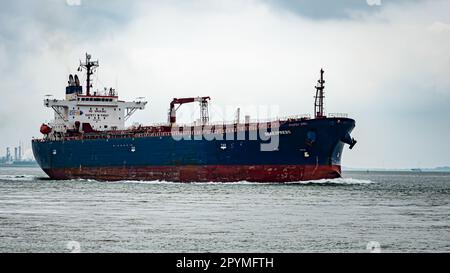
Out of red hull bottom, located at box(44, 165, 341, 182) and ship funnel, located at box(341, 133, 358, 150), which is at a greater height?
ship funnel, located at box(341, 133, 358, 150)

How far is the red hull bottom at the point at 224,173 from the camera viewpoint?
146 feet

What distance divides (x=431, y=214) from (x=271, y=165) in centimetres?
1663

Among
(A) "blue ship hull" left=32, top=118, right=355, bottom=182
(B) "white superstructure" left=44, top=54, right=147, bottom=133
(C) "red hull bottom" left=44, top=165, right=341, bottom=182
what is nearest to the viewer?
(A) "blue ship hull" left=32, top=118, right=355, bottom=182

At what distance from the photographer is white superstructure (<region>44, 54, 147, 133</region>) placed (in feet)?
200

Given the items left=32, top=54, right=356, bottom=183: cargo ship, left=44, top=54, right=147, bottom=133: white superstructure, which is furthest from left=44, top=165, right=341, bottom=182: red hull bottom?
left=44, top=54, right=147, bottom=133: white superstructure

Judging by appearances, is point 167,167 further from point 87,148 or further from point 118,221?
point 118,221

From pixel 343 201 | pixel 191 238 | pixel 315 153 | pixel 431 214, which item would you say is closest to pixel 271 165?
pixel 315 153

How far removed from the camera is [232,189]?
42062 millimetres

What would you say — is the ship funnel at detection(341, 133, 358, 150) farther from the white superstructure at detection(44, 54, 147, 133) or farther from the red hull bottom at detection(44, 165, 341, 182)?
the white superstructure at detection(44, 54, 147, 133)

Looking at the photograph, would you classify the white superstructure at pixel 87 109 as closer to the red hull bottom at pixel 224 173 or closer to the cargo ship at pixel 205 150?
the cargo ship at pixel 205 150

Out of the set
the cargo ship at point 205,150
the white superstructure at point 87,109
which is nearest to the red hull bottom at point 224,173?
the cargo ship at point 205,150

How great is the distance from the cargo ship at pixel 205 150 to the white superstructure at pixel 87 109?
0.20 metres

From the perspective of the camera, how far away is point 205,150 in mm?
46562

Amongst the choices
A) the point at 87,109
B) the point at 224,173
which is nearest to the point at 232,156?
the point at 224,173
